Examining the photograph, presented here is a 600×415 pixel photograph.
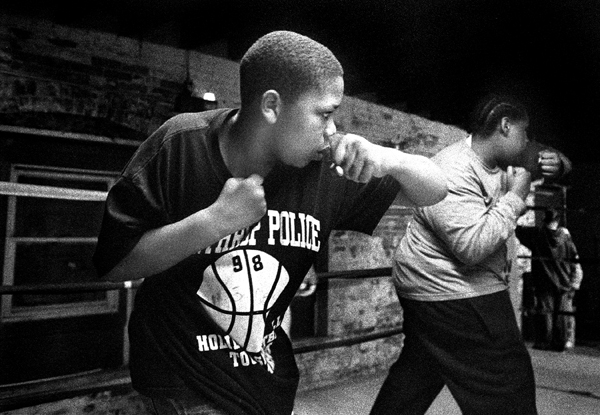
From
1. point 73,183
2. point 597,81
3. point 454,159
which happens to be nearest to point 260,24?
point 73,183

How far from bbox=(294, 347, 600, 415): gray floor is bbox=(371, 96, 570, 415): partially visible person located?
4.19ft

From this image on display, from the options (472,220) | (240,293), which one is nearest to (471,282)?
(472,220)

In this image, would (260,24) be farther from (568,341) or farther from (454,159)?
(568,341)

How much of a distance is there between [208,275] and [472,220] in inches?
41.5

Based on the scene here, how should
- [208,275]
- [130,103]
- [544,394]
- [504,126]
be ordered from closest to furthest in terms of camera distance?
1. [208,275]
2. [504,126]
3. [130,103]
4. [544,394]

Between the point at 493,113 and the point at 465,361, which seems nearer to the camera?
the point at 465,361

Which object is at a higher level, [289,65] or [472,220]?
[289,65]

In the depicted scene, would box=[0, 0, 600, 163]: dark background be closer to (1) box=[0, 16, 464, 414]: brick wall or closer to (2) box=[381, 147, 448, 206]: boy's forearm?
(1) box=[0, 16, 464, 414]: brick wall

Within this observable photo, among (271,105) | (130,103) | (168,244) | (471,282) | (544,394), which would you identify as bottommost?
(544,394)

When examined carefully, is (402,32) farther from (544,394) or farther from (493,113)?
(544,394)

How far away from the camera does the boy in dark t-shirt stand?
102 centimetres

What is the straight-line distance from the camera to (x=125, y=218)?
1.01m

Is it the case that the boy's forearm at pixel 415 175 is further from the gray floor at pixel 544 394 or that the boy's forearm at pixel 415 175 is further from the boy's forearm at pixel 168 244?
the gray floor at pixel 544 394

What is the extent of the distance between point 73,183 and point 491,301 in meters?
2.64
